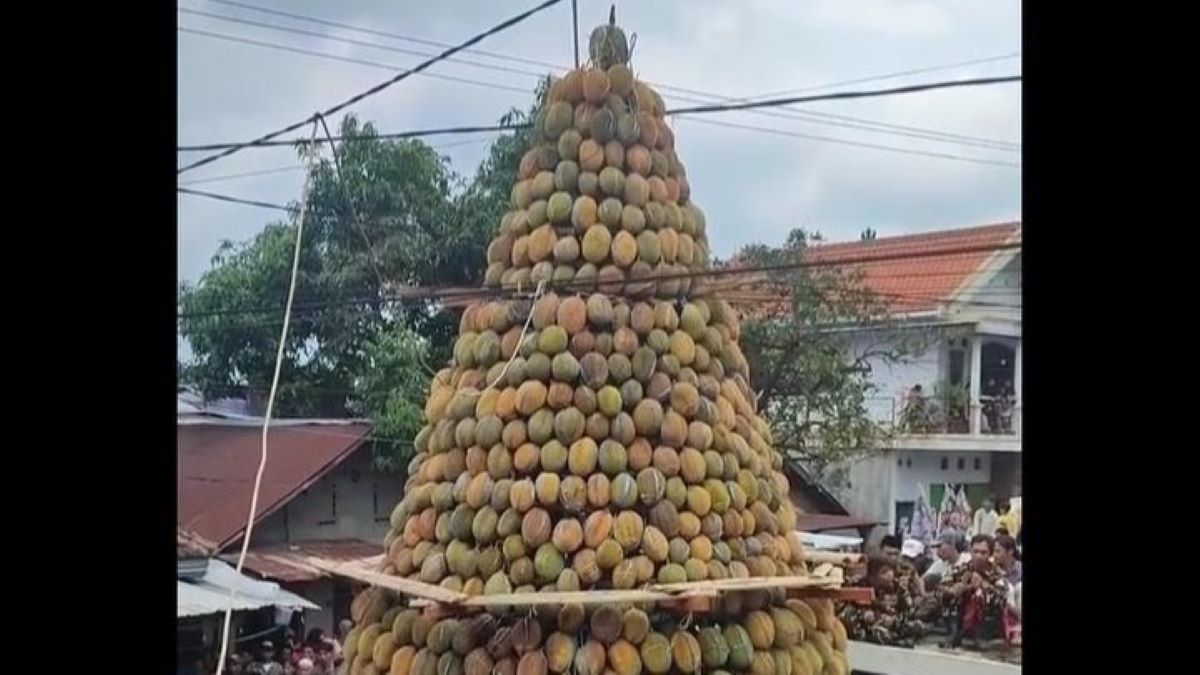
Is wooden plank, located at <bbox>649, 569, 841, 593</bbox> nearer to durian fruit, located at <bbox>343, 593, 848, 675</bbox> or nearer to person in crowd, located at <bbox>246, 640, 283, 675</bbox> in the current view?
durian fruit, located at <bbox>343, 593, 848, 675</bbox>

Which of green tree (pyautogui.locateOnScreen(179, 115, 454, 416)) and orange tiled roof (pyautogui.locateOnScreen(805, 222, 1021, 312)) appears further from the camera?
green tree (pyautogui.locateOnScreen(179, 115, 454, 416))

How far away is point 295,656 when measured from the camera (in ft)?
4.34

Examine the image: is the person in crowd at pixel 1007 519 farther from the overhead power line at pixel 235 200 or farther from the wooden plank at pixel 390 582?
the overhead power line at pixel 235 200

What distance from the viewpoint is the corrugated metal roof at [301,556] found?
1334 millimetres

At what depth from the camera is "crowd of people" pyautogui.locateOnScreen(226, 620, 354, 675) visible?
4.30 feet

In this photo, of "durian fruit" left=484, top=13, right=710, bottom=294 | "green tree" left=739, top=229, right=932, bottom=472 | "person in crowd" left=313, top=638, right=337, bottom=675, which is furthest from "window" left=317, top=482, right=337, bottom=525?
"green tree" left=739, top=229, right=932, bottom=472

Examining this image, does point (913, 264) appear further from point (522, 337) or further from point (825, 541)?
point (522, 337)

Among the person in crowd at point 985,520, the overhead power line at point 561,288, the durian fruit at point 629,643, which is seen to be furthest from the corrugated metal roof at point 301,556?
the person in crowd at point 985,520

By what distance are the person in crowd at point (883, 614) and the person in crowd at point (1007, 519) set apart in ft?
0.38

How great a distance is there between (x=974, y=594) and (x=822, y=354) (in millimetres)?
269

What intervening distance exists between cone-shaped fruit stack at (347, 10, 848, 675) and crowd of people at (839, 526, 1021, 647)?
0.05 m
